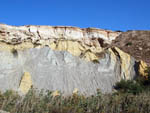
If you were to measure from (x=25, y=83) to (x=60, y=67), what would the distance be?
5313mm

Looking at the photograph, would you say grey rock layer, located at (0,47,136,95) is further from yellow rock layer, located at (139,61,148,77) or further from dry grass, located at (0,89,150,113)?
dry grass, located at (0,89,150,113)

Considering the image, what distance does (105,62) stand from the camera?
27281 mm

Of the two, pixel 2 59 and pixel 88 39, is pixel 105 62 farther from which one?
pixel 88 39

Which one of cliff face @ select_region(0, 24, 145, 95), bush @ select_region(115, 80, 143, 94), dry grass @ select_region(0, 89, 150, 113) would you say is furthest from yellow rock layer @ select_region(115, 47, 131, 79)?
dry grass @ select_region(0, 89, 150, 113)

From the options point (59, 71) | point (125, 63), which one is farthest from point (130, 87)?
point (59, 71)

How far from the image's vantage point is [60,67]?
2392 centimetres

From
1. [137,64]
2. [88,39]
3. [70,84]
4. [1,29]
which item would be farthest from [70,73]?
[88,39]

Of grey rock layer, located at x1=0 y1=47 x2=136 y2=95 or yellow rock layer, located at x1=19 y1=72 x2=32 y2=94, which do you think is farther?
grey rock layer, located at x1=0 y1=47 x2=136 y2=95

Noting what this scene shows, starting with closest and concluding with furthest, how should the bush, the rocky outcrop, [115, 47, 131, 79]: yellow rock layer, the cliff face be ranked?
1. the cliff face
2. the bush
3. [115, 47, 131, 79]: yellow rock layer
4. the rocky outcrop

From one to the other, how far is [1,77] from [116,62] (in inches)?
606

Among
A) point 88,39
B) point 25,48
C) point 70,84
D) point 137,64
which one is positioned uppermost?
point 88,39

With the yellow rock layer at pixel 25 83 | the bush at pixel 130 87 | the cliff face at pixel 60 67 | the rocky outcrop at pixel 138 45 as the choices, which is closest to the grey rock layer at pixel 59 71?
the cliff face at pixel 60 67

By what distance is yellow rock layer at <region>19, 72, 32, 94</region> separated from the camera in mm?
19511

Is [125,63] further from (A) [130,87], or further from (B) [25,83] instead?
(B) [25,83]
